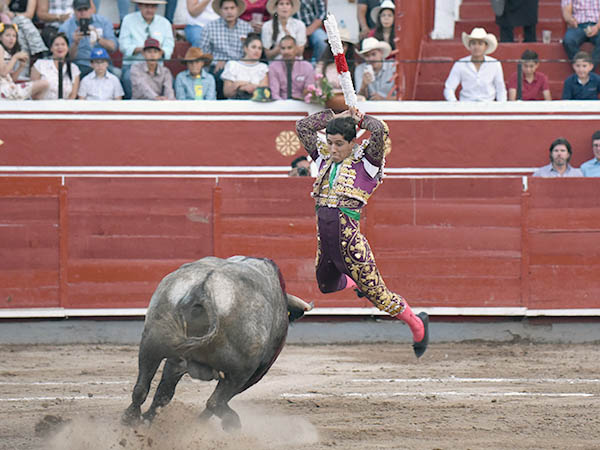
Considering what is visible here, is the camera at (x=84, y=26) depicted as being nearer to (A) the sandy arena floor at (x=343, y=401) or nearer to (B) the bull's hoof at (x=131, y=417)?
(A) the sandy arena floor at (x=343, y=401)

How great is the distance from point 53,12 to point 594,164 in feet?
16.4

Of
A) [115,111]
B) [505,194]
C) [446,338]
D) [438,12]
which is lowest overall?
[446,338]

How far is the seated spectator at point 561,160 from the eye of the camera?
921cm

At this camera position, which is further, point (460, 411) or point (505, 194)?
point (505, 194)

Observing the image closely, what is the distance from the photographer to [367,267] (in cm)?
511

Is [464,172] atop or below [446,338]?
atop

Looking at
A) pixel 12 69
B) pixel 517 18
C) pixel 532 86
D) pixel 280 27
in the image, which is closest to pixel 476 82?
pixel 532 86

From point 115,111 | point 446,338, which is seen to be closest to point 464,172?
point 446,338

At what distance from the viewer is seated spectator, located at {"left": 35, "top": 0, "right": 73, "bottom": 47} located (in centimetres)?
999

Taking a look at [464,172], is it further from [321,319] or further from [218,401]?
[218,401]

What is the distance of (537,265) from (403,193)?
1230mm

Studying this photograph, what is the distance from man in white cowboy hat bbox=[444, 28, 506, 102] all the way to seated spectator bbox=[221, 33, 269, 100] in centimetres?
165

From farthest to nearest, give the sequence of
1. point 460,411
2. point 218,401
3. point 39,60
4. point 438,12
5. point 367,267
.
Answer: point 438,12 < point 39,60 < point 460,411 < point 367,267 < point 218,401

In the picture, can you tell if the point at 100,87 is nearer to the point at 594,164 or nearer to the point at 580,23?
the point at 594,164
